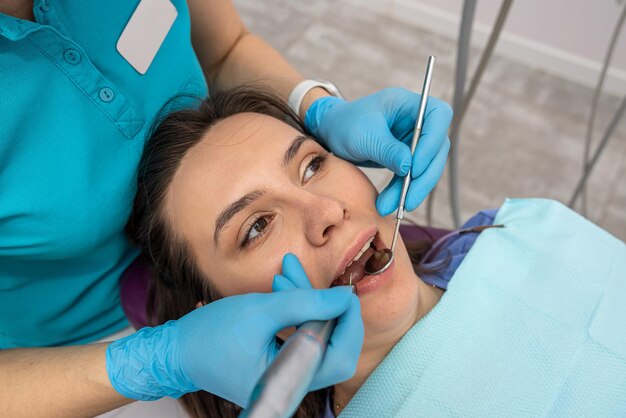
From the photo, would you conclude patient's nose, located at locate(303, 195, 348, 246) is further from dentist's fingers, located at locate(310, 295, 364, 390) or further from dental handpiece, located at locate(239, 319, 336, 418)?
dental handpiece, located at locate(239, 319, 336, 418)

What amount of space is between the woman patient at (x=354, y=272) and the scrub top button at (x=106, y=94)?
0.14 metres

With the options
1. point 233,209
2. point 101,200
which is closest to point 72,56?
point 101,200

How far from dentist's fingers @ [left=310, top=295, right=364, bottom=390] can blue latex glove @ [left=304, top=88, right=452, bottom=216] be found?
228 millimetres

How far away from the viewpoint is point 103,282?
1156 mm

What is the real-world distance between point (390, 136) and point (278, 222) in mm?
302

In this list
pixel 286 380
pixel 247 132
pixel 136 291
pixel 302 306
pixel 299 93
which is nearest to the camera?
pixel 286 380

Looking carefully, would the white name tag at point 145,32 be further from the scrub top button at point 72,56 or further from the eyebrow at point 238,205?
the eyebrow at point 238,205

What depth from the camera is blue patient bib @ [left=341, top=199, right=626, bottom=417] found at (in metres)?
0.98

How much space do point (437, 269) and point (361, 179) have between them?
0.32 metres

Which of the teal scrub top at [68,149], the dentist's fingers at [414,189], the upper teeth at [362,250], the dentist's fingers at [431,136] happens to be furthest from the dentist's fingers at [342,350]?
the teal scrub top at [68,149]

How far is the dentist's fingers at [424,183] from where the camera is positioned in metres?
1.01

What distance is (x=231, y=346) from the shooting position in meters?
0.79

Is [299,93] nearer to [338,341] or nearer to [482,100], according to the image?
[338,341]

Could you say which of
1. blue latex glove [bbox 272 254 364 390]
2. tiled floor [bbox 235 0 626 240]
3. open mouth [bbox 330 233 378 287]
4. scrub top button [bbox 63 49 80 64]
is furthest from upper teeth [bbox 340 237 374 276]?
tiled floor [bbox 235 0 626 240]
